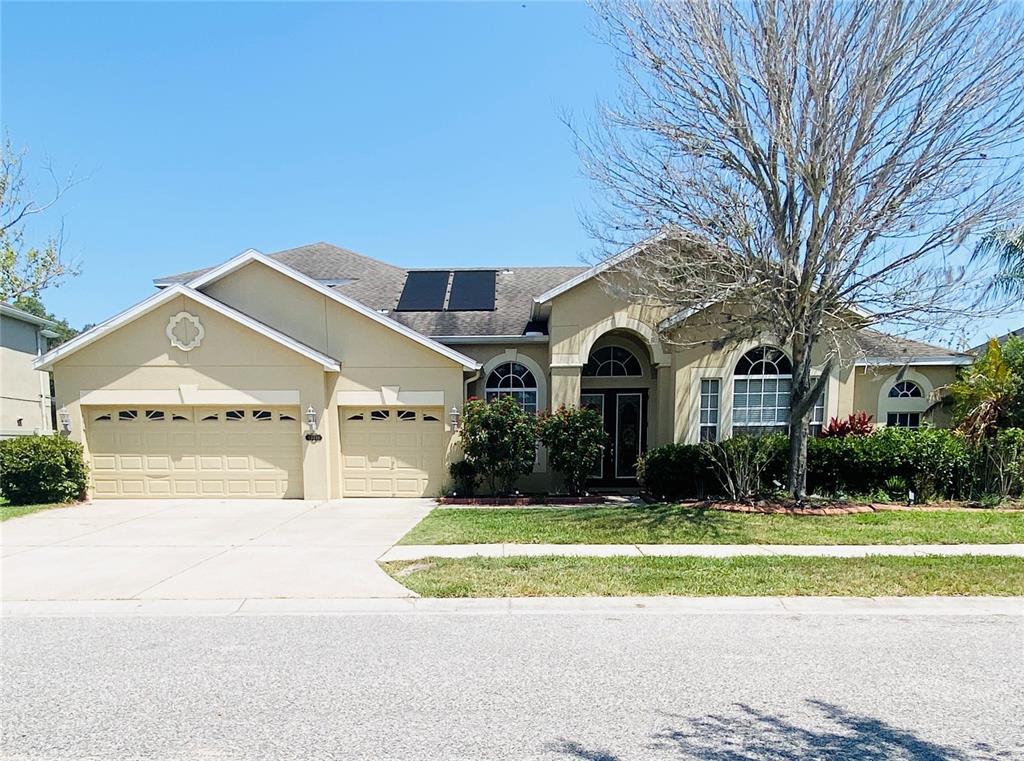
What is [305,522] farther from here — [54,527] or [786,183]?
[786,183]

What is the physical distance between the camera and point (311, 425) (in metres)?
12.1

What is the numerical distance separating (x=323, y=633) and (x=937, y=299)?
33.7 feet

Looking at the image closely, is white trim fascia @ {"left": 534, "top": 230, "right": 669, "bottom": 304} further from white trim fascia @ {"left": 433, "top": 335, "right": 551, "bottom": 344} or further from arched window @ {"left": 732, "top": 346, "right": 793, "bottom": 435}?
arched window @ {"left": 732, "top": 346, "right": 793, "bottom": 435}

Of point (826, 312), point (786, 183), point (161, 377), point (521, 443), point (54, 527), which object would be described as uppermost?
point (786, 183)

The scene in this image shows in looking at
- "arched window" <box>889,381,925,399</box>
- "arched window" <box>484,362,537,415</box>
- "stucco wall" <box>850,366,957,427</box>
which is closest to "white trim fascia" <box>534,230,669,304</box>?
"arched window" <box>484,362,537,415</box>

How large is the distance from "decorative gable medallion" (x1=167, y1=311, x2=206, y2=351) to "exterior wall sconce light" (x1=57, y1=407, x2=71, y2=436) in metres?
2.84

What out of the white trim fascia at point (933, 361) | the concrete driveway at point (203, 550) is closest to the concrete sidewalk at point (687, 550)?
the concrete driveway at point (203, 550)

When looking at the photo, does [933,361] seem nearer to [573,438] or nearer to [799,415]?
[799,415]

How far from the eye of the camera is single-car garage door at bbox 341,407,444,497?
41.4ft

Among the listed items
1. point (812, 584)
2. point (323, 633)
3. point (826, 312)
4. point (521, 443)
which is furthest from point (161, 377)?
point (826, 312)

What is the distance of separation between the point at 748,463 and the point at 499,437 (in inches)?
202

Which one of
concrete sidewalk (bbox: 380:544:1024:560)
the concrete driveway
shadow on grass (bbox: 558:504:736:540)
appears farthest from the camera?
shadow on grass (bbox: 558:504:736:540)

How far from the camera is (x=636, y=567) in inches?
257

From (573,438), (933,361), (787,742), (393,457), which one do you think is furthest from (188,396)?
(933,361)
